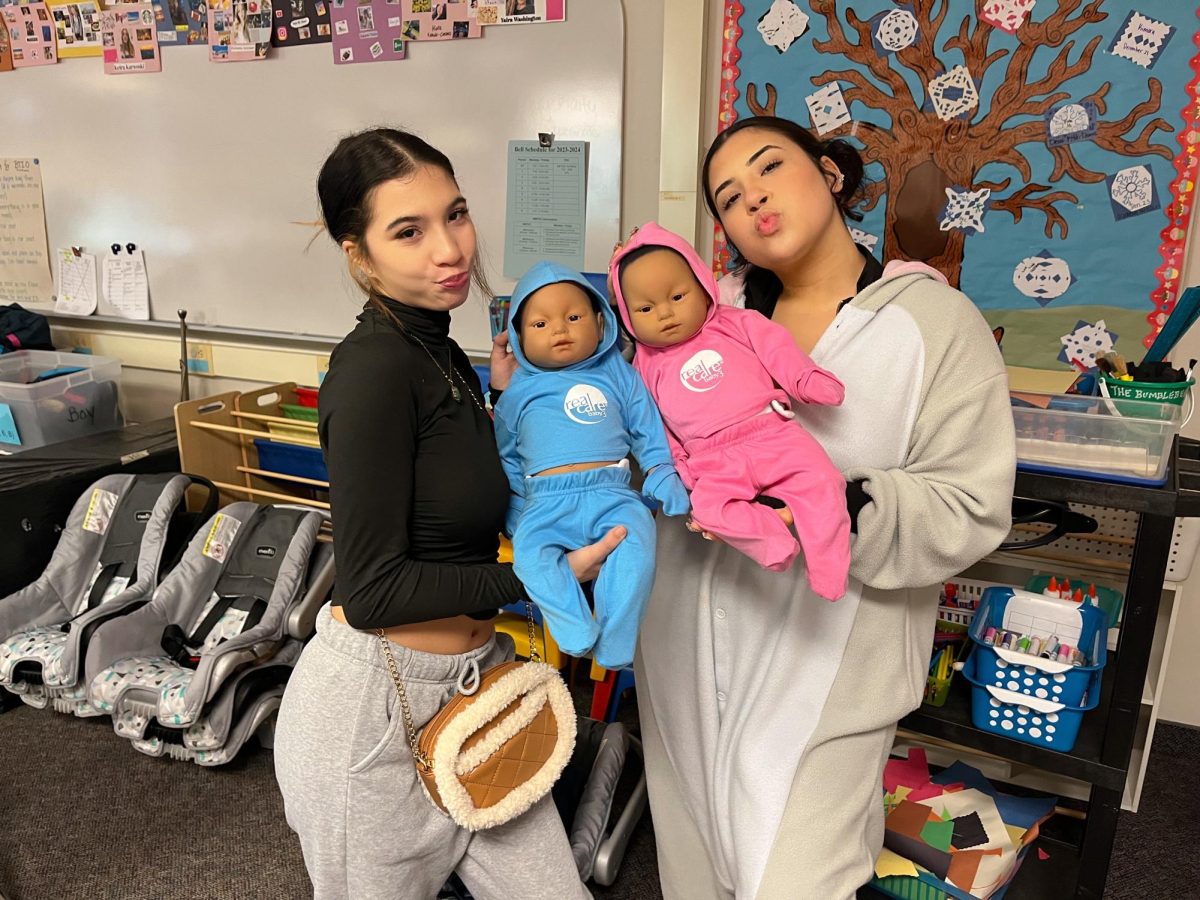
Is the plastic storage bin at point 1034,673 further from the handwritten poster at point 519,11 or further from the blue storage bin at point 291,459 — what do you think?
the blue storage bin at point 291,459

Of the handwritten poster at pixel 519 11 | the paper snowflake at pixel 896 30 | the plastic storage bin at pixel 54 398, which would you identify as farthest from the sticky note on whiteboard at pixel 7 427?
the paper snowflake at pixel 896 30

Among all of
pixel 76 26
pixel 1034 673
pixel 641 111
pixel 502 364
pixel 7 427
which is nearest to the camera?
pixel 502 364

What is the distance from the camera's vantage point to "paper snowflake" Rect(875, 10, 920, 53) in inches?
73.6

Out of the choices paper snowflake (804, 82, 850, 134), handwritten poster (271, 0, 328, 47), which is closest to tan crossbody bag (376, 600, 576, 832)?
paper snowflake (804, 82, 850, 134)

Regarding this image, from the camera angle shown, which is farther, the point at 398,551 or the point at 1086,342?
the point at 1086,342

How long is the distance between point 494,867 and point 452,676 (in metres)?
0.32

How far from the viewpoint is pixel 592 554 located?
1.12 meters

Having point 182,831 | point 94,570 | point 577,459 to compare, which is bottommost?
point 182,831

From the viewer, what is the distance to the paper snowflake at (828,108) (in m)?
1.98

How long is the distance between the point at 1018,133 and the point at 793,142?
95cm

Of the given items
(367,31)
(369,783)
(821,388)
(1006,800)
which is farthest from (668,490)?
(367,31)

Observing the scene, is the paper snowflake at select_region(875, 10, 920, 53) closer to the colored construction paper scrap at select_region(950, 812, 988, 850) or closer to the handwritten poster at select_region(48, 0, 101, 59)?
the colored construction paper scrap at select_region(950, 812, 988, 850)

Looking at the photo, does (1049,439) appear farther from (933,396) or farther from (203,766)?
(203,766)

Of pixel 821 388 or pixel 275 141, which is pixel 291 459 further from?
pixel 821 388
